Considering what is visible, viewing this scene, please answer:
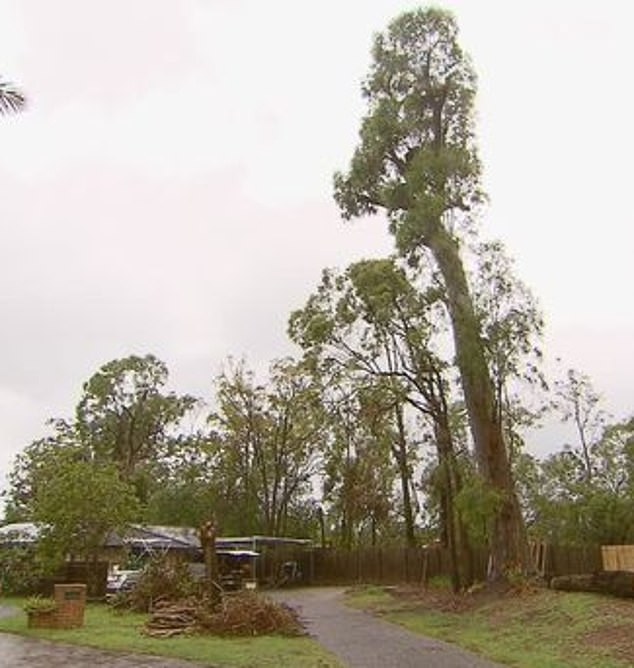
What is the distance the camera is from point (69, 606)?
61.2 ft

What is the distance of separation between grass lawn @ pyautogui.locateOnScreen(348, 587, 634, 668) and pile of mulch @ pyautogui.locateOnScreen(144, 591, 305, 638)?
3197 mm

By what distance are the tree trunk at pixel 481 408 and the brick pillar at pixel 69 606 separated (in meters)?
11.8

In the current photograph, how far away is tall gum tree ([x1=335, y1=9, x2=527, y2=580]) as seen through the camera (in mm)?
25469

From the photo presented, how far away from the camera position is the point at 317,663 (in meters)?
13.4

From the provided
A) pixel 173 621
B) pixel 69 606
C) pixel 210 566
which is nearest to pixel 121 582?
pixel 210 566

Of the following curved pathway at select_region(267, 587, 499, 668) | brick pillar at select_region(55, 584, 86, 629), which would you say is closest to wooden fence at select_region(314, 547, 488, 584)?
curved pathway at select_region(267, 587, 499, 668)

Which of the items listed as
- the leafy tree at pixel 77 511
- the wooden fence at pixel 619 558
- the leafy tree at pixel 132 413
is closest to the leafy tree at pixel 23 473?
the leafy tree at pixel 132 413

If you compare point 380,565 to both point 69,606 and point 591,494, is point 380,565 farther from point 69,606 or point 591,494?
point 69,606

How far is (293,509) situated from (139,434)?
1047cm

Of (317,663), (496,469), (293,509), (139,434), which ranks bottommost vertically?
(317,663)

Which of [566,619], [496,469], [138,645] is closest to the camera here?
[138,645]

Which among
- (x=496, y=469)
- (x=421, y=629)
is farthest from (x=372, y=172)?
(x=421, y=629)

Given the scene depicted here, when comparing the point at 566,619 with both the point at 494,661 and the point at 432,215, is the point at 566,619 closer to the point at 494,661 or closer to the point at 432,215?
the point at 494,661

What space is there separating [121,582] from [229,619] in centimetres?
1006
